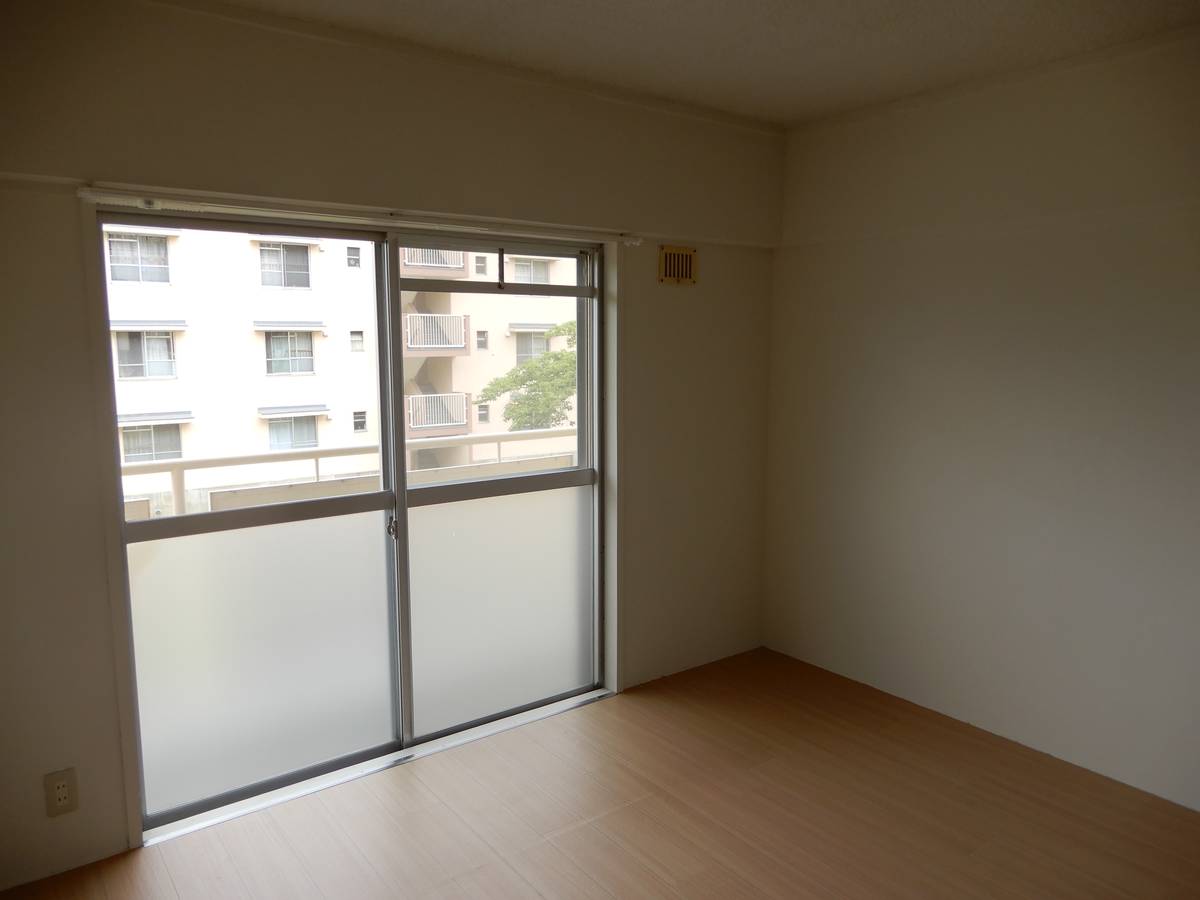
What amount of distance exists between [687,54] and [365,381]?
5.89 feet

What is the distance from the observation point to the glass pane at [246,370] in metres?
2.88

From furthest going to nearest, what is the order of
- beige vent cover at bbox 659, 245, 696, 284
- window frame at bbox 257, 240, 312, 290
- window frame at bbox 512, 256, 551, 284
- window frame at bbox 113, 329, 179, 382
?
beige vent cover at bbox 659, 245, 696, 284 → window frame at bbox 512, 256, 551, 284 → window frame at bbox 257, 240, 312, 290 → window frame at bbox 113, 329, 179, 382

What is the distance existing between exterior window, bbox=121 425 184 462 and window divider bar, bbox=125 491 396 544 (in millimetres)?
220

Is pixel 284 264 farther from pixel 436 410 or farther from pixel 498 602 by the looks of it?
pixel 498 602

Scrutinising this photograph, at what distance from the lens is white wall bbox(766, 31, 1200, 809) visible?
10.2 feet

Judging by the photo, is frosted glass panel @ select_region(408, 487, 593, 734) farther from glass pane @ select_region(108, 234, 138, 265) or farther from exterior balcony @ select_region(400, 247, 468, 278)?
glass pane @ select_region(108, 234, 138, 265)

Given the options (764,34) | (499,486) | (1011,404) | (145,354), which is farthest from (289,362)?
(1011,404)

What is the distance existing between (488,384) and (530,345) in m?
0.29

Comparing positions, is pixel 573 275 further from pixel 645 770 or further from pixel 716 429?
pixel 645 770

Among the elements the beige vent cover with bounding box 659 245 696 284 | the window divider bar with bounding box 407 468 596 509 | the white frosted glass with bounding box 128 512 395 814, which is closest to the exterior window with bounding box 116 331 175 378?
the white frosted glass with bounding box 128 512 395 814

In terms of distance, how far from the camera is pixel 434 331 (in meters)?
3.49

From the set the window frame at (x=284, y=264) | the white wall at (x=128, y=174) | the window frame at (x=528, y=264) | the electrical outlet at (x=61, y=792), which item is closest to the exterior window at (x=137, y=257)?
the white wall at (x=128, y=174)

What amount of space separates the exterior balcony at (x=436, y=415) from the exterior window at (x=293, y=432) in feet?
1.24

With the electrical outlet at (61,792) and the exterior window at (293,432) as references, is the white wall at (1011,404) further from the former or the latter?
the electrical outlet at (61,792)
